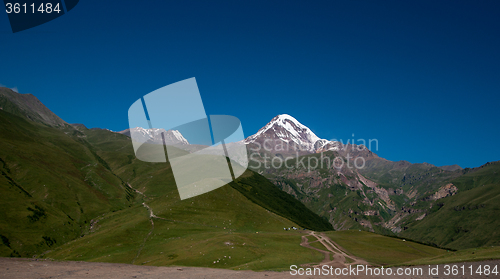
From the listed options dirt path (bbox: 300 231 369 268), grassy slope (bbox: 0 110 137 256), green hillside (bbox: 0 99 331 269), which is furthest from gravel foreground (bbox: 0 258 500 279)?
grassy slope (bbox: 0 110 137 256)

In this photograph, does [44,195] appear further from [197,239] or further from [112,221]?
[197,239]

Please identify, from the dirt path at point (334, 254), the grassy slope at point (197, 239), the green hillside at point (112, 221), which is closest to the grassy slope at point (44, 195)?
the green hillside at point (112, 221)

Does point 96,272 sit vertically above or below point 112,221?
above

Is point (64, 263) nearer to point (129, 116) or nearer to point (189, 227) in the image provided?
point (129, 116)

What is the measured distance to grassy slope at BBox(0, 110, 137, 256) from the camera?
3570 inches

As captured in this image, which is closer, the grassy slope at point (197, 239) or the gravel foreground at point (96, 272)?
the gravel foreground at point (96, 272)

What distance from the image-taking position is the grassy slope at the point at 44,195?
9069 cm

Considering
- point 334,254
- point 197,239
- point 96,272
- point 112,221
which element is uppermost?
point 96,272

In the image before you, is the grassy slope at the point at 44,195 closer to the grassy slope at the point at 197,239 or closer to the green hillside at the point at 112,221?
the green hillside at the point at 112,221

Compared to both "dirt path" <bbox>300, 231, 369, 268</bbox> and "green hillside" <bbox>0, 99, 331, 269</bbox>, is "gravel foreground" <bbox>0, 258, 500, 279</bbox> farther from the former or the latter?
"dirt path" <bbox>300, 231, 369, 268</bbox>

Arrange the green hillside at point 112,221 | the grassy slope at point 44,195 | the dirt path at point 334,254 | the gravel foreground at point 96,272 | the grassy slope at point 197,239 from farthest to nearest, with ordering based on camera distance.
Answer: the grassy slope at point 44,195, the green hillside at point 112,221, the grassy slope at point 197,239, the dirt path at point 334,254, the gravel foreground at point 96,272

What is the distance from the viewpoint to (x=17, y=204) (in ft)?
332

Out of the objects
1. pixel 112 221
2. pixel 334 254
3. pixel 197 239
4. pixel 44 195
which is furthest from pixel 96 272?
pixel 44 195

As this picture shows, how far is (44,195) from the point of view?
125062 millimetres
